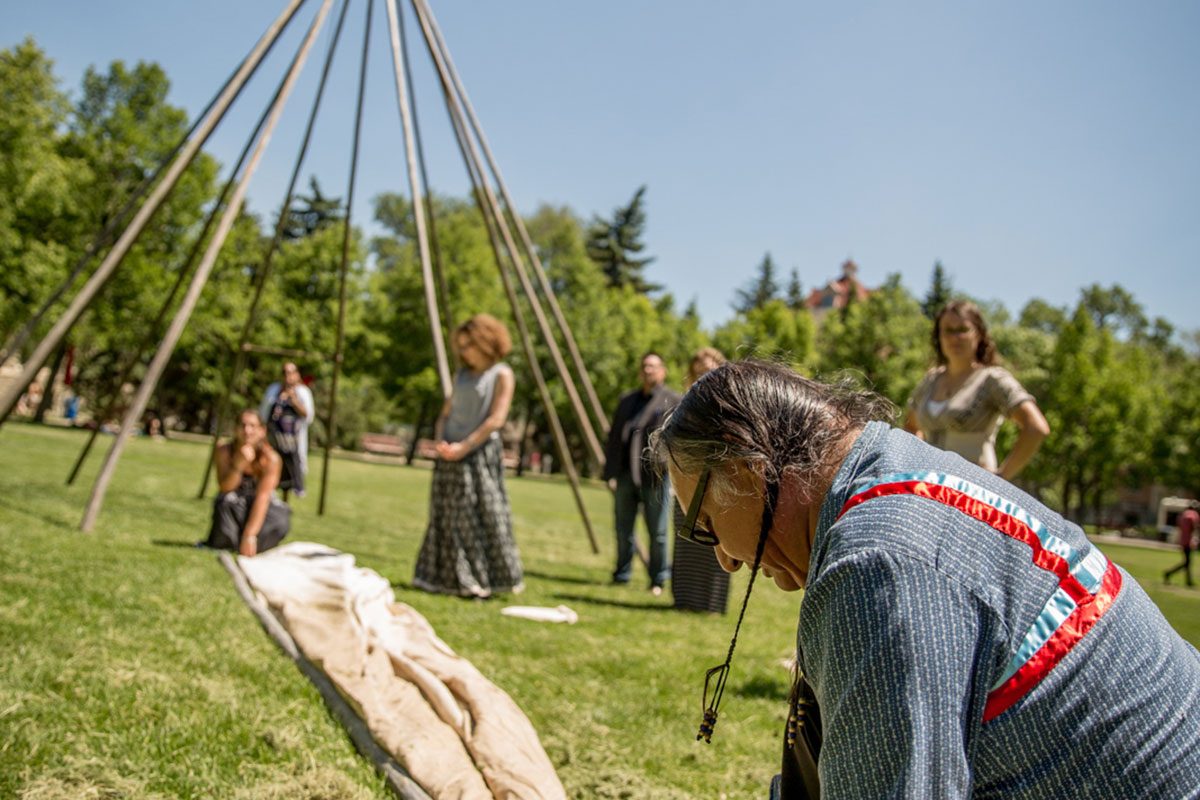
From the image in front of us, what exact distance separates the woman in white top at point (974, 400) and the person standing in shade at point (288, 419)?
27.5 feet

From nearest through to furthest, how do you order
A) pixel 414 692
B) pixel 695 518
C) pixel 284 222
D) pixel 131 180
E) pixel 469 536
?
pixel 695 518 < pixel 414 692 < pixel 469 536 < pixel 284 222 < pixel 131 180

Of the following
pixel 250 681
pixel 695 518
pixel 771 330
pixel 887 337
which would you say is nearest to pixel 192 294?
pixel 250 681

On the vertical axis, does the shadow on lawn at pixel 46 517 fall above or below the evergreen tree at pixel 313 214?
below

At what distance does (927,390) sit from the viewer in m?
4.93

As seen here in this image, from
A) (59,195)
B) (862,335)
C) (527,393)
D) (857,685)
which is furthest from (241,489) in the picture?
(862,335)

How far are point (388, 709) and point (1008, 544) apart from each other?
2.70m

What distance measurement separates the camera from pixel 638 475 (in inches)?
313

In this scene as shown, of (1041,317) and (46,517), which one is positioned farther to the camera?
(1041,317)

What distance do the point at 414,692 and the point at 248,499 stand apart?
4.37 metres

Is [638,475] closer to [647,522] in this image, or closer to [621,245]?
[647,522]

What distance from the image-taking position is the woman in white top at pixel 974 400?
4.59 metres

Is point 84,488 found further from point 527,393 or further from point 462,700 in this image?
point 527,393

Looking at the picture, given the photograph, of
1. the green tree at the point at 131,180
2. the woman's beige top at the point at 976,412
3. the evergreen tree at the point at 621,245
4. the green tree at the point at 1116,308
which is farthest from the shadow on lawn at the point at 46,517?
the green tree at the point at 1116,308

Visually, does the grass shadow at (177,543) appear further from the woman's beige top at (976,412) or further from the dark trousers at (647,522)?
the woman's beige top at (976,412)
